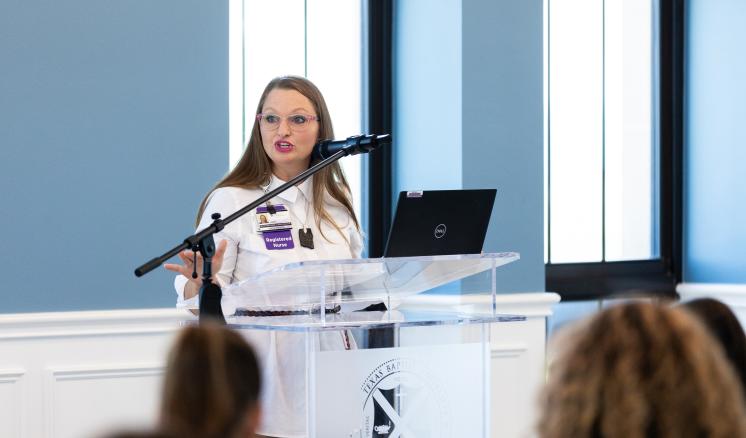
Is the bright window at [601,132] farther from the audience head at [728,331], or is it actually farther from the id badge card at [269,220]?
the audience head at [728,331]

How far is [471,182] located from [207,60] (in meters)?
1.21

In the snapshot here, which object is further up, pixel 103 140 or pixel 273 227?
pixel 103 140

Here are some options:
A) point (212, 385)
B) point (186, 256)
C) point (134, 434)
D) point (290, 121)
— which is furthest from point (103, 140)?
point (134, 434)

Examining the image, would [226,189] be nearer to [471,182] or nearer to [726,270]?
[471,182]

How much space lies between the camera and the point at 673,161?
5.49 metres

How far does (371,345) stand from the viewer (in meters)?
2.44

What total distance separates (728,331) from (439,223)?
0.93m

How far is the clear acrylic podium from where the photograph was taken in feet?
7.79

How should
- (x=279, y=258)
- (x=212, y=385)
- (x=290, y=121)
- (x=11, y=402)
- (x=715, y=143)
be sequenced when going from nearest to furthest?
(x=212, y=385), (x=279, y=258), (x=290, y=121), (x=11, y=402), (x=715, y=143)

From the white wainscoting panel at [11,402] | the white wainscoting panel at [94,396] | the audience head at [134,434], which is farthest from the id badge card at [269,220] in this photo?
the audience head at [134,434]

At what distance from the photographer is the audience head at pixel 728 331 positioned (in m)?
1.64

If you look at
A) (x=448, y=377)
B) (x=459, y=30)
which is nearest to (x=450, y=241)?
(x=448, y=377)

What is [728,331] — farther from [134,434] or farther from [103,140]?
[103,140]

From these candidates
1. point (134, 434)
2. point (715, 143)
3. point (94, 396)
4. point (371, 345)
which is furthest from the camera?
point (715, 143)
